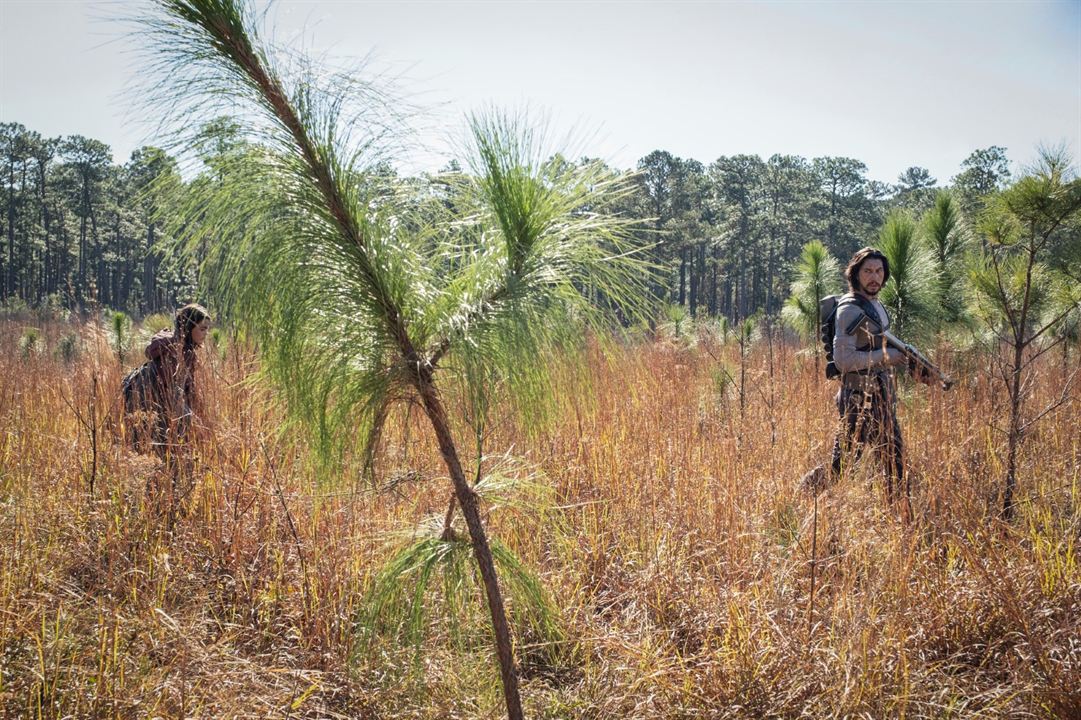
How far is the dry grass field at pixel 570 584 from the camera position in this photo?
1.98 meters

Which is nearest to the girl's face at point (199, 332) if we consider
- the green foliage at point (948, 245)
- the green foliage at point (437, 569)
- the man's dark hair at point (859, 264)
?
the green foliage at point (437, 569)

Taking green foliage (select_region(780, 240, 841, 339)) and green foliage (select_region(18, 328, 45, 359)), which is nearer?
green foliage (select_region(780, 240, 841, 339))

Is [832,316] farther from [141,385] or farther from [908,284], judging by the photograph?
[141,385]

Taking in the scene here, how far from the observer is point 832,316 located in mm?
3605

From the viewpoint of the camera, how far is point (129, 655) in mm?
2184

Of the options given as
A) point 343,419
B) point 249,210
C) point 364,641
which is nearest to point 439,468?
point 364,641

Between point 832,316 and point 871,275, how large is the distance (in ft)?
1.03

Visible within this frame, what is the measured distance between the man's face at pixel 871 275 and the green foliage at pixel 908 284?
2.07 meters

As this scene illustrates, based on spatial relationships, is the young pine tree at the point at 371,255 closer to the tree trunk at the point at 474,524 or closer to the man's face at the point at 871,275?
the tree trunk at the point at 474,524

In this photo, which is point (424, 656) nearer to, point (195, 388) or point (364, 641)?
point (364, 641)

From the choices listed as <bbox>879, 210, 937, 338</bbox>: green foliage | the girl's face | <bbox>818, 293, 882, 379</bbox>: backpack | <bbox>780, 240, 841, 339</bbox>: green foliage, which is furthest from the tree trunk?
<bbox>780, 240, 841, 339</bbox>: green foliage

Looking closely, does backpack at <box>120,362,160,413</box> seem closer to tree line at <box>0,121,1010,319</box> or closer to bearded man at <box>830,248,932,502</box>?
bearded man at <box>830,248,932,502</box>

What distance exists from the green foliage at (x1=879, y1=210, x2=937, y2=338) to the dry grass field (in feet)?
5.61

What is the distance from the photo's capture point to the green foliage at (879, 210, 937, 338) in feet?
16.9
